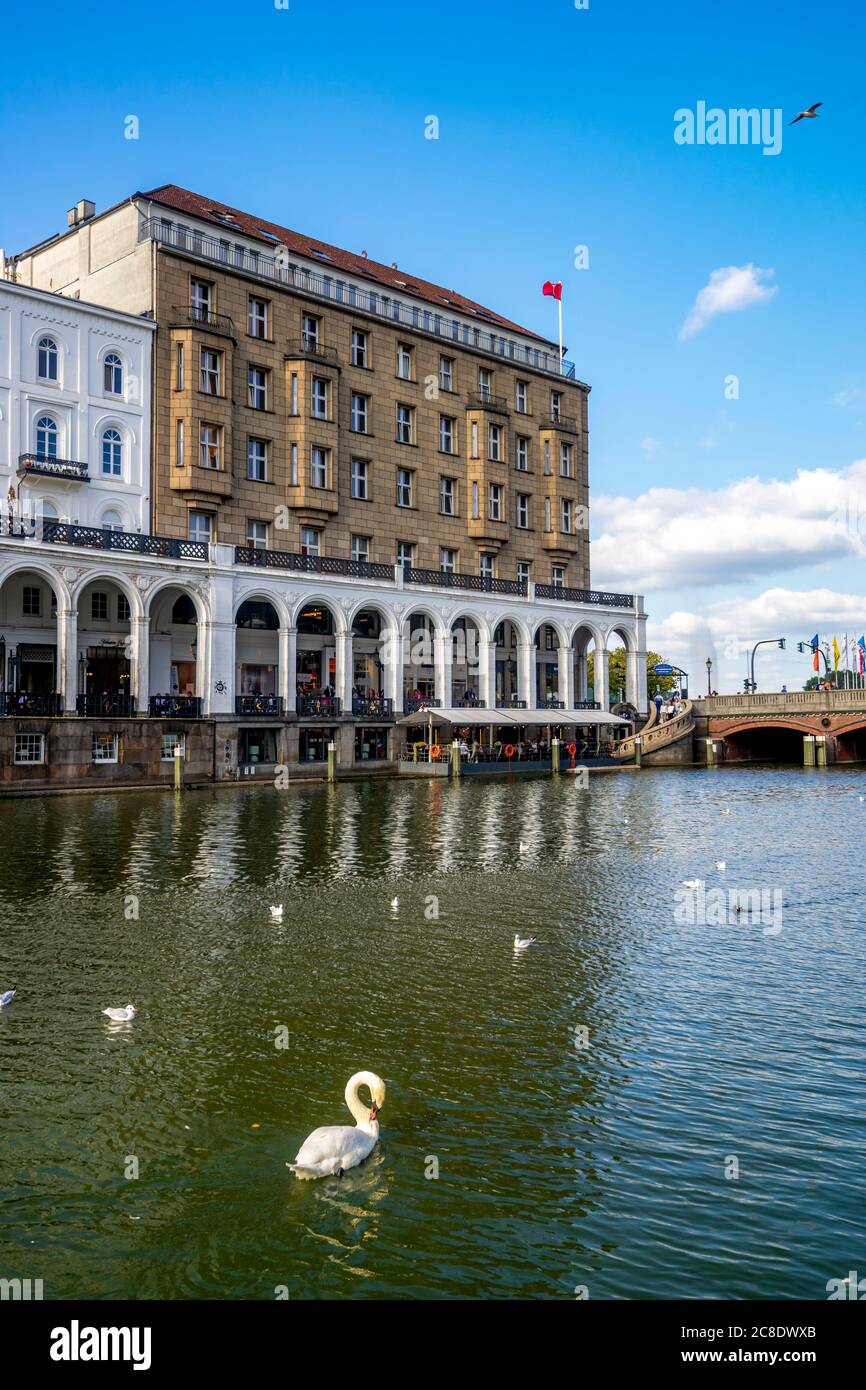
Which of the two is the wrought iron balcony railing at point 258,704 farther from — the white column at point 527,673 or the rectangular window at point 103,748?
the white column at point 527,673

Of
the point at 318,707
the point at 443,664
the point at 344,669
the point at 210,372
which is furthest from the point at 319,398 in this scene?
the point at 318,707

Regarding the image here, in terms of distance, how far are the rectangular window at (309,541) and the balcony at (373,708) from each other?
9.41 m

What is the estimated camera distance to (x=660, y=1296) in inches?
278

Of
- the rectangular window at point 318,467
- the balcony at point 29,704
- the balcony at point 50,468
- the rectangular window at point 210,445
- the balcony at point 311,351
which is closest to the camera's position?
the balcony at point 29,704

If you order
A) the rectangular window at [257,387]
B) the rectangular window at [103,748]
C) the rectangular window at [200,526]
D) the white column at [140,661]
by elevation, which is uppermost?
the rectangular window at [257,387]

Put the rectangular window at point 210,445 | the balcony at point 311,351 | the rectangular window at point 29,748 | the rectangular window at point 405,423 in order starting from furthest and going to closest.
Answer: the rectangular window at point 405,423 → the balcony at point 311,351 → the rectangular window at point 210,445 → the rectangular window at point 29,748

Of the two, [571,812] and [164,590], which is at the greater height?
[164,590]

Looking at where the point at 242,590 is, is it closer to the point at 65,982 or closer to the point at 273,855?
the point at 273,855

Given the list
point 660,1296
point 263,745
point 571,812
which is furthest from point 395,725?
point 660,1296

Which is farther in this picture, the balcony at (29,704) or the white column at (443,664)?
the white column at (443,664)

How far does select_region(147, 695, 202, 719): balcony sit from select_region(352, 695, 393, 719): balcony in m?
10.7

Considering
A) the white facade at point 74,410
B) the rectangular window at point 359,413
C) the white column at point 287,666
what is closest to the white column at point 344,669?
the white column at point 287,666

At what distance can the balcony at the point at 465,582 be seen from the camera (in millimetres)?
63009

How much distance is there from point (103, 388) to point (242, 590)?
12.2 metres
